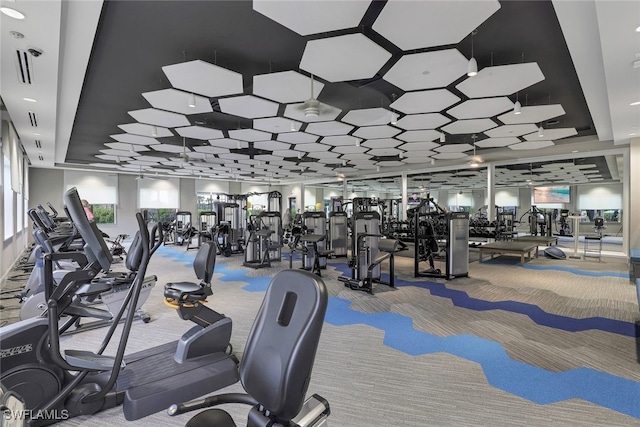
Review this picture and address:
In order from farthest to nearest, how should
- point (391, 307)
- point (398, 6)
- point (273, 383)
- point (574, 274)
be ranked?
1. point (574, 274)
2. point (391, 307)
3. point (398, 6)
4. point (273, 383)

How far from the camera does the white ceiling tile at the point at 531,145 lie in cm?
917

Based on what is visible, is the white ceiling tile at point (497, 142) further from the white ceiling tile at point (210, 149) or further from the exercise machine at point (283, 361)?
the exercise machine at point (283, 361)

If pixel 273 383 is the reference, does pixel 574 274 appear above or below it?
below

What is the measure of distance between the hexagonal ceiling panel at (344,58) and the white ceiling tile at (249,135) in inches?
145

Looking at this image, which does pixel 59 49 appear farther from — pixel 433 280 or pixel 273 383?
pixel 433 280

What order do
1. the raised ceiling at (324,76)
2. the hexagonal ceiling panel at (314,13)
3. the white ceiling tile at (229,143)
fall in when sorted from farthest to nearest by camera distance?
the white ceiling tile at (229,143)
the raised ceiling at (324,76)
the hexagonal ceiling panel at (314,13)

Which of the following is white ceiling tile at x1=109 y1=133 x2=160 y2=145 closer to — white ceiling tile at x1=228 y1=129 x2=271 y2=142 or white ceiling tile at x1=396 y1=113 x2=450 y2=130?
white ceiling tile at x1=228 y1=129 x2=271 y2=142

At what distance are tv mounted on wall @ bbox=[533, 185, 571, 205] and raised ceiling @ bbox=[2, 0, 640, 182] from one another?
8.25 metres

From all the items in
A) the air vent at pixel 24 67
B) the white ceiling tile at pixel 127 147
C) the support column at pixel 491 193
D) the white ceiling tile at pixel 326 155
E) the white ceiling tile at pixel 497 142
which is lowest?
the support column at pixel 491 193

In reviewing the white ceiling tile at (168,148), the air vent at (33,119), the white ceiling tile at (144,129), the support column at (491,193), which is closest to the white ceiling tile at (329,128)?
the white ceiling tile at (144,129)

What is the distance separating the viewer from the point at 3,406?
0.86m

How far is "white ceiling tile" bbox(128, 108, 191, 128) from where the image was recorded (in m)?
6.48

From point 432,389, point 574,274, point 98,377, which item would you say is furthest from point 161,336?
point 574,274

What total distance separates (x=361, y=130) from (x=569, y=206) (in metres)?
16.4
